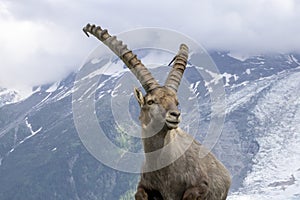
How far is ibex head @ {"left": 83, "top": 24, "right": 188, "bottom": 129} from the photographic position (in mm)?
16828

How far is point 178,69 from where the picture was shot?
19.2 meters

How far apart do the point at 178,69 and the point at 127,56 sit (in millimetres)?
1593

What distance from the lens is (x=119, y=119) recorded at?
2031 centimetres

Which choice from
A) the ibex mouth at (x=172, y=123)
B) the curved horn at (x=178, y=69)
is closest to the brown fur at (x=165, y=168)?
the ibex mouth at (x=172, y=123)

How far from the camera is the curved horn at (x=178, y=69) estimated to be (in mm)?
18281

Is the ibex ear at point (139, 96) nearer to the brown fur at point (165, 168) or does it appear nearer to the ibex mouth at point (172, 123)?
the brown fur at point (165, 168)

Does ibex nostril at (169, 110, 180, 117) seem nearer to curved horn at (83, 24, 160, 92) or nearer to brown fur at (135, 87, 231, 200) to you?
brown fur at (135, 87, 231, 200)

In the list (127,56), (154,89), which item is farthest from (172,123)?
(127,56)

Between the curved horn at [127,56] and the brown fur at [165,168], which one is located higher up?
the curved horn at [127,56]

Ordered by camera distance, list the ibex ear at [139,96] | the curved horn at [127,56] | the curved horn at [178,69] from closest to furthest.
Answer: the ibex ear at [139,96] → the curved horn at [127,56] → the curved horn at [178,69]

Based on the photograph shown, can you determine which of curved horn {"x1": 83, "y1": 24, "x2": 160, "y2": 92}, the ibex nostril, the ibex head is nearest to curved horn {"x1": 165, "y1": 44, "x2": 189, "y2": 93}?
the ibex head

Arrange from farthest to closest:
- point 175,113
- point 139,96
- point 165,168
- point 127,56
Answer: point 127,56 < point 139,96 < point 165,168 < point 175,113

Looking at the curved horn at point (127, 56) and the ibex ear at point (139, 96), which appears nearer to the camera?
the ibex ear at point (139, 96)

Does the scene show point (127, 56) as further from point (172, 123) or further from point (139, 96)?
point (172, 123)
